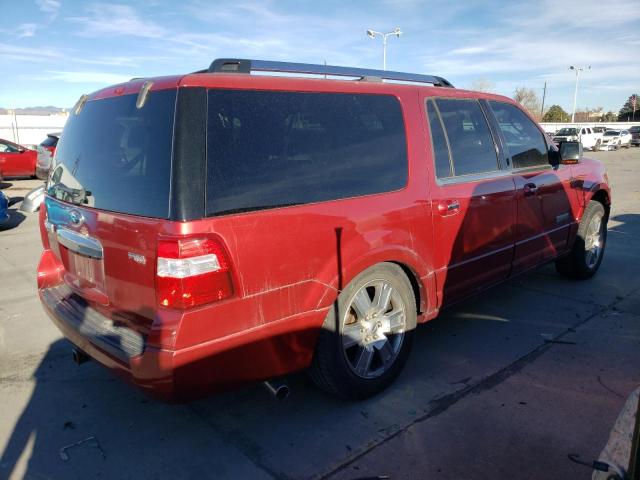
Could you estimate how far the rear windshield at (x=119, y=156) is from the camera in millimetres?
2367

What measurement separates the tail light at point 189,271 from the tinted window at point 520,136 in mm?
2935

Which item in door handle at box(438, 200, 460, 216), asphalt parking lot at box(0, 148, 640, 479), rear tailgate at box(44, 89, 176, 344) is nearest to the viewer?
rear tailgate at box(44, 89, 176, 344)

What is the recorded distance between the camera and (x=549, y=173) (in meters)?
4.59

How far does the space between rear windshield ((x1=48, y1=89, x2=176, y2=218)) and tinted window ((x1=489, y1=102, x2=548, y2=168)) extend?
114 inches

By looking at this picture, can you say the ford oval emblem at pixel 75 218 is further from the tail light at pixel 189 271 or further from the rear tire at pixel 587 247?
the rear tire at pixel 587 247

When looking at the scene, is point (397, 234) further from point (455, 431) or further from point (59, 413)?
point (59, 413)

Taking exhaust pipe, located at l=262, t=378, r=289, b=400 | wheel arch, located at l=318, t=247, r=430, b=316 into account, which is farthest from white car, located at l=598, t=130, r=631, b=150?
exhaust pipe, located at l=262, t=378, r=289, b=400

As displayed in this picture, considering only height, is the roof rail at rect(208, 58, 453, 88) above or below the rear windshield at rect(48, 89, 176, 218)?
above

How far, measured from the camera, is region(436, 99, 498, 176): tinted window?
12.0 feet

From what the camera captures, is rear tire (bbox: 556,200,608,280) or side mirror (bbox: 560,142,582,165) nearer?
side mirror (bbox: 560,142,582,165)

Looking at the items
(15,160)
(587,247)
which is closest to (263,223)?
(587,247)

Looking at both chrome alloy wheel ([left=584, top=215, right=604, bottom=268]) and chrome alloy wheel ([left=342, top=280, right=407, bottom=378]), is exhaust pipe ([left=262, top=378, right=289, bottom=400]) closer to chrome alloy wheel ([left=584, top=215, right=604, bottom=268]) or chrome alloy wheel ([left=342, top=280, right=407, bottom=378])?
chrome alloy wheel ([left=342, top=280, right=407, bottom=378])

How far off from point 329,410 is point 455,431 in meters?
0.76

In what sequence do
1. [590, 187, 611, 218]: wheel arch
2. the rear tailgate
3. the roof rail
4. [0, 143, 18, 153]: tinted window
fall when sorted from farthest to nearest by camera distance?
[0, 143, 18, 153]: tinted window < [590, 187, 611, 218]: wheel arch < the roof rail < the rear tailgate
